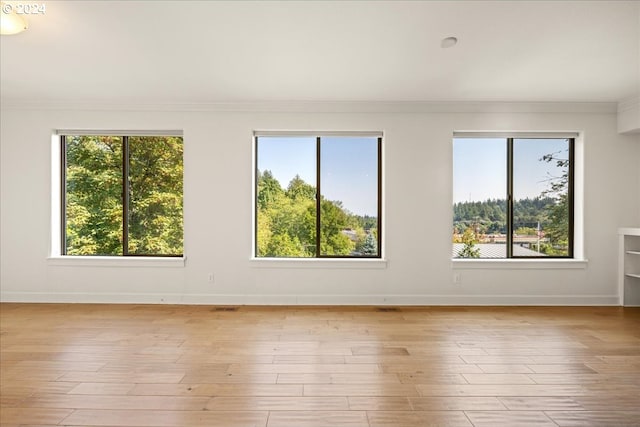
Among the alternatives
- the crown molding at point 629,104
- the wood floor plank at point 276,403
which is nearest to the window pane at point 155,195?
the wood floor plank at point 276,403

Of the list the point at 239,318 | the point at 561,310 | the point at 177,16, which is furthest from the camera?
the point at 561,310

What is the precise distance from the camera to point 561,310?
4.80m

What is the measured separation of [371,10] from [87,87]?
347 cm

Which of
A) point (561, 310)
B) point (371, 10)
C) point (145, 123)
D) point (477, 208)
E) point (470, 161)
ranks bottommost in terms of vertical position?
point (561, 310)

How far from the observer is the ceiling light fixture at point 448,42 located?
3335 mm

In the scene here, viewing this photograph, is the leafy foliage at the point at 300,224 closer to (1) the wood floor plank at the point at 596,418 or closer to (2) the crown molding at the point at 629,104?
(1) the wood floor plank at the point at 596,418

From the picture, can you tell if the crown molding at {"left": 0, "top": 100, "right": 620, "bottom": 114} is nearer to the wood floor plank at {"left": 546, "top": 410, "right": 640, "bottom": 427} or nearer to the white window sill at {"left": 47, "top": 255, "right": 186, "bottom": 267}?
the white window sill at {"left": 47, "top": 255, "right": 186, "bottom": 267}

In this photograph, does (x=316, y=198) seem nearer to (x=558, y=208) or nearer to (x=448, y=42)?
(x=448, y=42)

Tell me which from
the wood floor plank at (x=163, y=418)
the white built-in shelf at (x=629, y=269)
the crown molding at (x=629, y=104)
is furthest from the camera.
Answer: the white built-in shelf at (x=629, y=269)

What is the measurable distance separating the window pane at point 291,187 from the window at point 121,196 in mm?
1119

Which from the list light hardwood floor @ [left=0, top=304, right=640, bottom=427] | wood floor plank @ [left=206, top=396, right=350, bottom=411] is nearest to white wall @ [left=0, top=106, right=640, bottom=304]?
light hardwood floor @ [left=0, top=304, right=640, bottom=427]

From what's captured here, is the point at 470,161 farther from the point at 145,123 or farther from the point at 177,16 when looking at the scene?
the point at 145,123

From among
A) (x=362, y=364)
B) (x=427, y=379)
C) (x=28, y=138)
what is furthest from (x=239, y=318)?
(x=28, y=138)

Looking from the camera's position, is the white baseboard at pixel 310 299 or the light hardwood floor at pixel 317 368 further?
the white baseboard at pixel 310 299
